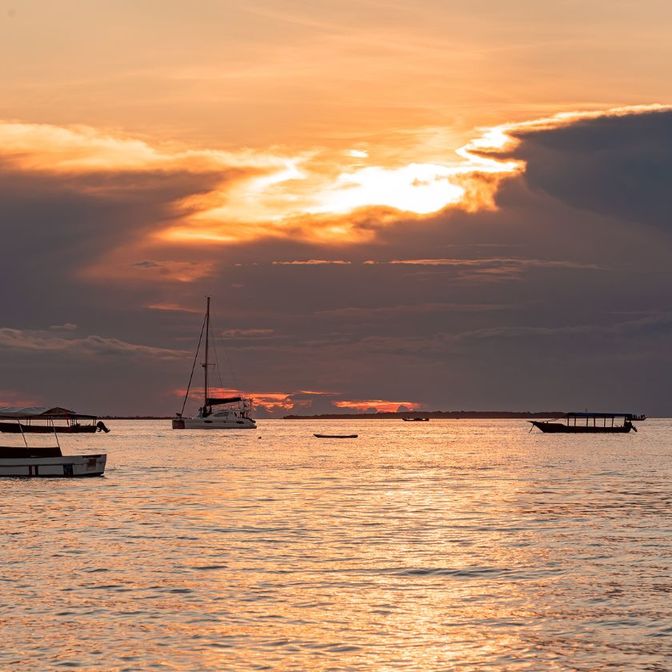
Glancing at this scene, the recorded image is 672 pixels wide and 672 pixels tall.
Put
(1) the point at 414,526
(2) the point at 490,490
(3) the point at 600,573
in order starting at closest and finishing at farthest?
(3) the point at 600,573, (1) the point at 414,526, (2) the point at 490,490

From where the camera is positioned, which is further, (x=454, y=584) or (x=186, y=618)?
(x=454, y=584)

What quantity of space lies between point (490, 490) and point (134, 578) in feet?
171

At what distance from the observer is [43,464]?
292 feet

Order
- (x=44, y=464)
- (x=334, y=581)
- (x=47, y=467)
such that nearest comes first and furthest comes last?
(x=334, y=581)
(x=44, y=464)
(x=47, y=467)

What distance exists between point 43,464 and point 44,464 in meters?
0.08

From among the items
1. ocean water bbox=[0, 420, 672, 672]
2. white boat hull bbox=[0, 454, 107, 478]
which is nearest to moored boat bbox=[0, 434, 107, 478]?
white boat hull bbox=[0, 454, 107, 478]

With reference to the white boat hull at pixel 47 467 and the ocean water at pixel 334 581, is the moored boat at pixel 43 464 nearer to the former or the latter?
the white boat hull at pixel 47 467

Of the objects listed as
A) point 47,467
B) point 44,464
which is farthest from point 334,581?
point 47,467

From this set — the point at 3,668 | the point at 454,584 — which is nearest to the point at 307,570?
the point at 454,584

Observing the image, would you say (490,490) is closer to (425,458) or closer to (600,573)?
(600,573)

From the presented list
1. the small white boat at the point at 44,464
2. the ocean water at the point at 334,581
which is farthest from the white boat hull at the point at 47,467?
the ocean water at the point at 334,581

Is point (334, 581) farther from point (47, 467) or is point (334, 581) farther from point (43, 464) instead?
point (47, 467)

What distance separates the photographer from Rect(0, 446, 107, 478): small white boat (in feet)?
292

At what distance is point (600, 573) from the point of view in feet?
132
